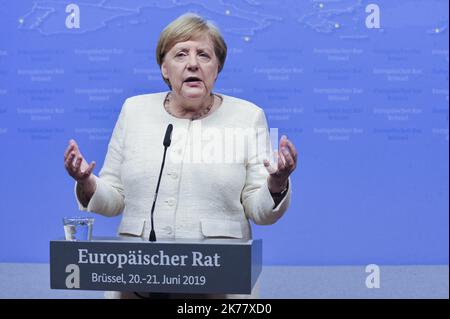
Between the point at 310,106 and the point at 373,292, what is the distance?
970mm

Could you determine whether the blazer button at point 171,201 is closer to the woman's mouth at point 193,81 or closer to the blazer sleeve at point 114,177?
the blazer sleeve at point 114,177

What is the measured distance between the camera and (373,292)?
3398 millimetres

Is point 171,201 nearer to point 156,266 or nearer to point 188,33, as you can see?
point 156,266

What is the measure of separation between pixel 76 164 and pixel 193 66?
1.63 ft

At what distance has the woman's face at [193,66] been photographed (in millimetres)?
2162

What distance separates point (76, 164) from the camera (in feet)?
6.30

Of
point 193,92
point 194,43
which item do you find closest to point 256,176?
point 193,92

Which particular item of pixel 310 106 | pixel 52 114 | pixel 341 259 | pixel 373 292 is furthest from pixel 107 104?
pixel 373 292

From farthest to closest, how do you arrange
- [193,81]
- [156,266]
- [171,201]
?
1. [193,81]
2. [171,201]
3. [156,266]

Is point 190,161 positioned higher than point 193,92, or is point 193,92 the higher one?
point 193,92

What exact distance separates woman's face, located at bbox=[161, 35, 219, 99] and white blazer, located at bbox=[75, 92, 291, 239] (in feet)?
0.31

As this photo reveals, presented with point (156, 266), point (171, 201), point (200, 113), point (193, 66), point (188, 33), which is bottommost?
point (156, 266)

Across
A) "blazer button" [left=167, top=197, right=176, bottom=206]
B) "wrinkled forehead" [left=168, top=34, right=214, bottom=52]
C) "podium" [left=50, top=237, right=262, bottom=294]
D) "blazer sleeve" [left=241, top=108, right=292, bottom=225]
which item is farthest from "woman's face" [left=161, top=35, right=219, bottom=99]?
"podium" [left=50, top=237, right=262, bottom=294]

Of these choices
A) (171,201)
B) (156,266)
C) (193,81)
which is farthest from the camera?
(193,81)
